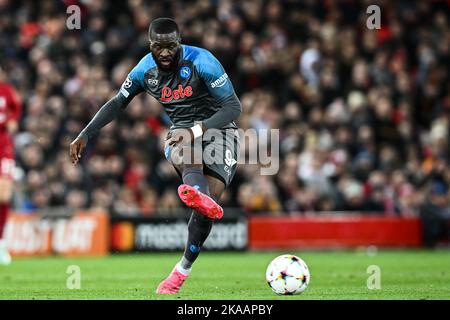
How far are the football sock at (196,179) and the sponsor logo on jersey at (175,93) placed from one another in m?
0.73

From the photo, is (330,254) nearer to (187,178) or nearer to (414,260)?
(414,260)

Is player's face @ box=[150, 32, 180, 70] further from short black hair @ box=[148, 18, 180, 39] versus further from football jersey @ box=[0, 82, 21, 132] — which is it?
football jersey @ box=[0, 82, 21, 132]

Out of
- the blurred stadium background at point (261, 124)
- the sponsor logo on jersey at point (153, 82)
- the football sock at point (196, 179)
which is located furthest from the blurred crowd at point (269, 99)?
the football sock at point (196, 179)

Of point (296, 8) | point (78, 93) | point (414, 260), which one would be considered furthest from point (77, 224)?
point (296, 8)

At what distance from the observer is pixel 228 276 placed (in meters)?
12.5

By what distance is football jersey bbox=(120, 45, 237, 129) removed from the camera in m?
9.52

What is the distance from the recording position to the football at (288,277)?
30.5 ft

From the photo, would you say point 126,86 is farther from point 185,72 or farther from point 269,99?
point 269,99

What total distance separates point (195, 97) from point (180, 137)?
27.8 inches

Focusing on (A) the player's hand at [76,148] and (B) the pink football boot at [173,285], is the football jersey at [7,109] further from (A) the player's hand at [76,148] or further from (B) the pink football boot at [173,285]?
(B) the pink football boot at [173,285]

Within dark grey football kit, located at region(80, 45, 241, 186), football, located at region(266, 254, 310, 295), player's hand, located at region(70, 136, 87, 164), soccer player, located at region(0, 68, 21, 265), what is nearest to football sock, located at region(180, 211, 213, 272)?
dark grey football kit, located at region(80, 45, 241, 186)

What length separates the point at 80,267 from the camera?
14828 mm

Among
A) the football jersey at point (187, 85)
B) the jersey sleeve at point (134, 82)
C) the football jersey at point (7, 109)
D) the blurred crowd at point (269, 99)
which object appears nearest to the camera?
the football jersey at point (187, 85)
